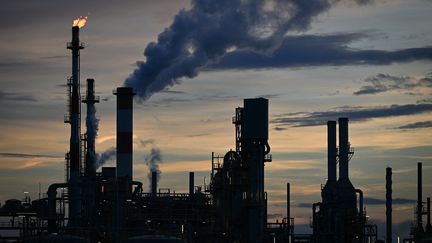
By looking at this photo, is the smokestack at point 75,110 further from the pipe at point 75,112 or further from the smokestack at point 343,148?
the smokestack at point 343,148

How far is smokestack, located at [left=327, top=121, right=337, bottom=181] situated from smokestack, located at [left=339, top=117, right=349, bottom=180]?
58cm

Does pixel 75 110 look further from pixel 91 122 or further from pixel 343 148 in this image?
pixel 343 148

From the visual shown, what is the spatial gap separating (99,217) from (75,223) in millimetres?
3034

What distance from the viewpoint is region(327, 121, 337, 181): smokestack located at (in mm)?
91537

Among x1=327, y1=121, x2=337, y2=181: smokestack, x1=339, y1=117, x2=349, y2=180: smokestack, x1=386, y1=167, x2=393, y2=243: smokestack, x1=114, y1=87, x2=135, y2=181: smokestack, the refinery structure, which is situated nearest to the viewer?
the refinery structure

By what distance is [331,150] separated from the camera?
92438 mm

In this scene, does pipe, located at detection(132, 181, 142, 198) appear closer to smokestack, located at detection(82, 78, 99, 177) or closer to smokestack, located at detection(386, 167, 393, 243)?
smokestack, located at detection(82, 78, 99, 177)

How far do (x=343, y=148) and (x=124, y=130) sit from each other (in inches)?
845

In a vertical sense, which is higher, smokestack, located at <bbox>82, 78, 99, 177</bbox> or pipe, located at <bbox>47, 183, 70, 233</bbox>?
smokestack, located at <bbox>82, 78, 99, 177</bbox>

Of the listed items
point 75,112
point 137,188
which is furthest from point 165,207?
point 75,112

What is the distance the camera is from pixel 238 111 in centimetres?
7512

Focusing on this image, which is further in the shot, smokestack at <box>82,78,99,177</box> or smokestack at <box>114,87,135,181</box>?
smokestack at <box>82,78,99,177</box>

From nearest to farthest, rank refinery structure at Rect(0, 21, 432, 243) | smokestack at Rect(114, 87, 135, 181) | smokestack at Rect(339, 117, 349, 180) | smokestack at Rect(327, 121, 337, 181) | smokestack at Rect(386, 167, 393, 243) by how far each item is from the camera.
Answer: refinery structure at Rect(0, 21, 432, 243), smokestack at Rect(114, 87, 135, 181), smokestack at Rect(386, 167, 393, 243), smokestack at Rect(339, 117, 349, 180), smokestack at Rect(327, 121, 337, 181)

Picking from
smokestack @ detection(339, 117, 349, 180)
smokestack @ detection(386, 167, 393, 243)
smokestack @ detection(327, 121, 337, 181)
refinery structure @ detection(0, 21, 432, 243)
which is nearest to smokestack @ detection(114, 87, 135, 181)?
refinery structure @ detection(0, 21, 432, 243)
